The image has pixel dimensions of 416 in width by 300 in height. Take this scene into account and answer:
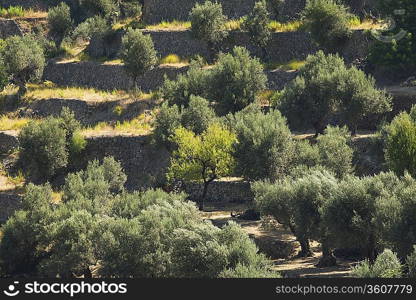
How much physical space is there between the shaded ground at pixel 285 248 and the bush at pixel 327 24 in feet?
83.9

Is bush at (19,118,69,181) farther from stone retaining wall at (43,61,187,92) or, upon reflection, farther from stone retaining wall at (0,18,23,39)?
stone retaining wall at (0,18,23,39)

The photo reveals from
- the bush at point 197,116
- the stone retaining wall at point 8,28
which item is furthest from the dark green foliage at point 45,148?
the stone retaining wall at point 8,28

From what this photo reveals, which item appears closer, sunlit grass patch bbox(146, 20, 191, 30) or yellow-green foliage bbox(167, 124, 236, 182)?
yellow-green foliage bbox(167, 124, 236, 182)

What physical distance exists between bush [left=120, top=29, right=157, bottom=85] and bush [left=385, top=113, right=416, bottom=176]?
40367mm

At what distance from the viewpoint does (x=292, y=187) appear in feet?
257

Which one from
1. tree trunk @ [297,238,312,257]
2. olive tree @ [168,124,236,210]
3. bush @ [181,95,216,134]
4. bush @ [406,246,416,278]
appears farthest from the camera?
bush @ [181,95,216,134]

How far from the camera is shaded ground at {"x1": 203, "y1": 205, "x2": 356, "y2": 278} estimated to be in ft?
244

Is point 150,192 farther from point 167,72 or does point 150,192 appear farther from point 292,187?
point 167,72

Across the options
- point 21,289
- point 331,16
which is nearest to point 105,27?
point 331,16

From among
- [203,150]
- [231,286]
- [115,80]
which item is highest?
[115,80]

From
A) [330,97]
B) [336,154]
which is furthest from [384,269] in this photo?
[330,97]

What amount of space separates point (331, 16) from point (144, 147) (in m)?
25.2

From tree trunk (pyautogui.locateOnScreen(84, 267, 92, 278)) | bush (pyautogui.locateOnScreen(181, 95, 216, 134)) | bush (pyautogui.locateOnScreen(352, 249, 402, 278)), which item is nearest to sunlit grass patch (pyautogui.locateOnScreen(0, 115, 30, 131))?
bush (pyautogui.locateOnScreen(181, 95, 216, 134))

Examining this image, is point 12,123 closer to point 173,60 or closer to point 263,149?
point 173,60
